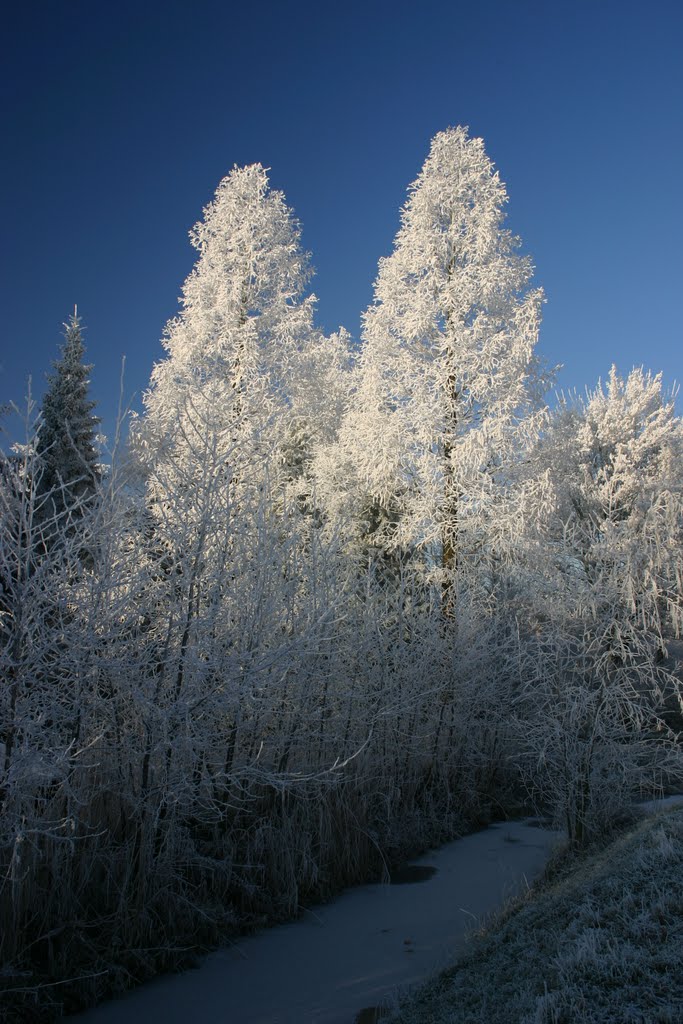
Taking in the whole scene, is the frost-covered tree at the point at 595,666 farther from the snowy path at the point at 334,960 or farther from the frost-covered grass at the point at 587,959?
the frost-covered grass at the point at 587,959

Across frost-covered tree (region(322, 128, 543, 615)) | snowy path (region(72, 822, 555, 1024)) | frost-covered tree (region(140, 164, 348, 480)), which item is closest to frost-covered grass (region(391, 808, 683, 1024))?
snowy path (region(72, 822, 555, 1024))

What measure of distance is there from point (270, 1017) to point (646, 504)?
15.7 metres

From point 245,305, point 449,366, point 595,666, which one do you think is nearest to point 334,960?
point 595,666

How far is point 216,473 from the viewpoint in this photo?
5.93m

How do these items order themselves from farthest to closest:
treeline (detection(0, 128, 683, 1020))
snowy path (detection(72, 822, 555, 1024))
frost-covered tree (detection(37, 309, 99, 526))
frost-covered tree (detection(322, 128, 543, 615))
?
frost-covered tree (detection(37, 309, 99, 526)) → frost-covered tree (detection(322, 128, 543, 615)) → treeline (detection(0, 128, 683, 1020)) → snowy path (detection(72, 822, 555, 1024))

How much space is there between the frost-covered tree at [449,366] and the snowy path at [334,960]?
4705 mm

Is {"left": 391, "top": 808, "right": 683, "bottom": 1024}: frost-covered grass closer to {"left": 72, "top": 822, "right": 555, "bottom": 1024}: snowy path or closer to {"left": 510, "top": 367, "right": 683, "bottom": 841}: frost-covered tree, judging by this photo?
{"left": 72, "top": 822, "right": 555, "bottom": 1024}: snowy path

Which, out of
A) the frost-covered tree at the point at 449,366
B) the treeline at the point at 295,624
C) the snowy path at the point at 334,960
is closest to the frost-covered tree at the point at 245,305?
the treeline at the point at 295,624

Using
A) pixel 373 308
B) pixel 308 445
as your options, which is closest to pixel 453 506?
pixel 373 308

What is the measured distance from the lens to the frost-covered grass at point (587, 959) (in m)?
2.83

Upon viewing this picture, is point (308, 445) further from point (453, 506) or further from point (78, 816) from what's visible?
point (78, 816)

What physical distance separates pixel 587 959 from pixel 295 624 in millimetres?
4219

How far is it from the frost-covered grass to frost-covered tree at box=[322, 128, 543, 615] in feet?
20.7

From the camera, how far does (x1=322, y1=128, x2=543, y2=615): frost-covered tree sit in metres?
10.8
